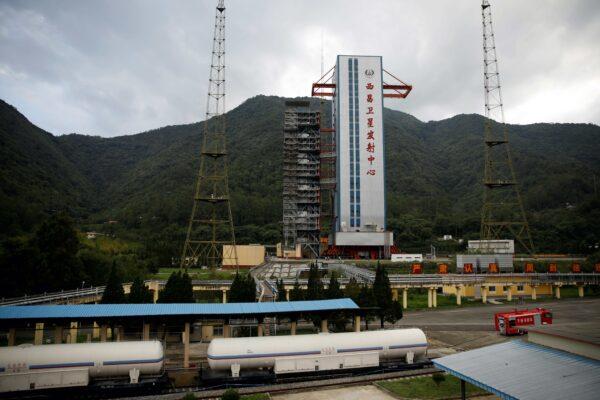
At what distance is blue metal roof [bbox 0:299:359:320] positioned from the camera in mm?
22594

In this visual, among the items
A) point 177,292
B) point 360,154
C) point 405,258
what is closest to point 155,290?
point 177,292

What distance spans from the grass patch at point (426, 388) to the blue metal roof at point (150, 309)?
196 inches

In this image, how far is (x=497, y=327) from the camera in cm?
3559

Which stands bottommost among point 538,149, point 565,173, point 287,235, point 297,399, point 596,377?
point 297,399

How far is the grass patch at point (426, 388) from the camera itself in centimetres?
2116

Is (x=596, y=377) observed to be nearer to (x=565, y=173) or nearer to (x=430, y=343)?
(x=430, y=343)

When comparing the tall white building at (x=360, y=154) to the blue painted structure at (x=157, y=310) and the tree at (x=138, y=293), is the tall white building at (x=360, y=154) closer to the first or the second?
the tree at (x=138, y=293)

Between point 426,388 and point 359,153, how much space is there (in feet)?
217

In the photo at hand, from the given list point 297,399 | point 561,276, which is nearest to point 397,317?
point 297,399

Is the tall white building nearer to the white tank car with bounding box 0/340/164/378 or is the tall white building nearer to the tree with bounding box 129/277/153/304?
the tree with bounding box 129/277/153/304

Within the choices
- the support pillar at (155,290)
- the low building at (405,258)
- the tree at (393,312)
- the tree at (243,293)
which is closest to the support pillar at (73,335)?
the tree at (243,293)

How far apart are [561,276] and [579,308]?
9708 millimetres

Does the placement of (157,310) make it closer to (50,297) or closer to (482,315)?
(50,297)

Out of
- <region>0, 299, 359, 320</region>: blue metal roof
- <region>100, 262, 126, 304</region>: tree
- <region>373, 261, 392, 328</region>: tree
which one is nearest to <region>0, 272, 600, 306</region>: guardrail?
<region>100, 262, 126, 304</region>: tree
